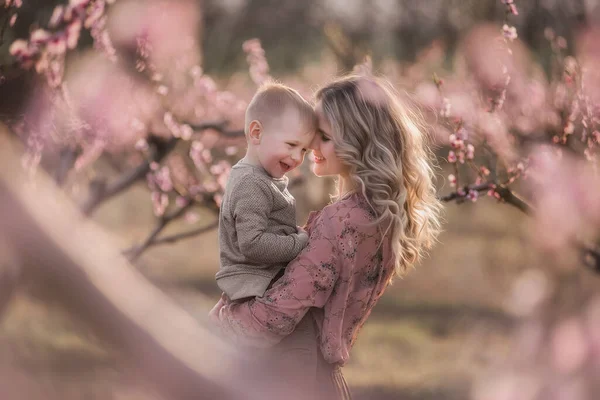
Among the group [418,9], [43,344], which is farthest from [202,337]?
[418,9]

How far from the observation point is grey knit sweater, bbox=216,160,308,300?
7.50 ft

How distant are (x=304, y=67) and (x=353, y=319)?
51.4ft

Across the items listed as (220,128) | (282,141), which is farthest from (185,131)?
(282,141)

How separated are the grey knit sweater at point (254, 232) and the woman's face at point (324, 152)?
0.50ft

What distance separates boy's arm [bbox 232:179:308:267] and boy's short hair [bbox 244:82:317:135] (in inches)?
8.7

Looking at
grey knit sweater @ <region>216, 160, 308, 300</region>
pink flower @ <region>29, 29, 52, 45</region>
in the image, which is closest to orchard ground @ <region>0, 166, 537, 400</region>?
grey knit sweater @ <region>216, 160, 308, 300</region>

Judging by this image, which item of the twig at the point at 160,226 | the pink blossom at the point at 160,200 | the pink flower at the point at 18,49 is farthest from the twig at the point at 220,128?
the pink flower at the point at 18,49

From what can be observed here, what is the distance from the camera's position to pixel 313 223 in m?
2.52

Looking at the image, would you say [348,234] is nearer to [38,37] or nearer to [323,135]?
[323,135]

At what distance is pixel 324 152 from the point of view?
247 cm

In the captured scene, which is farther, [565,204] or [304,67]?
[304,67]

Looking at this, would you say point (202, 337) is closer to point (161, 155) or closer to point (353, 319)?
point (353, 319)

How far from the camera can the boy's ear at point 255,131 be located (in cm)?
243

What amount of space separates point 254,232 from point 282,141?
0.31m
